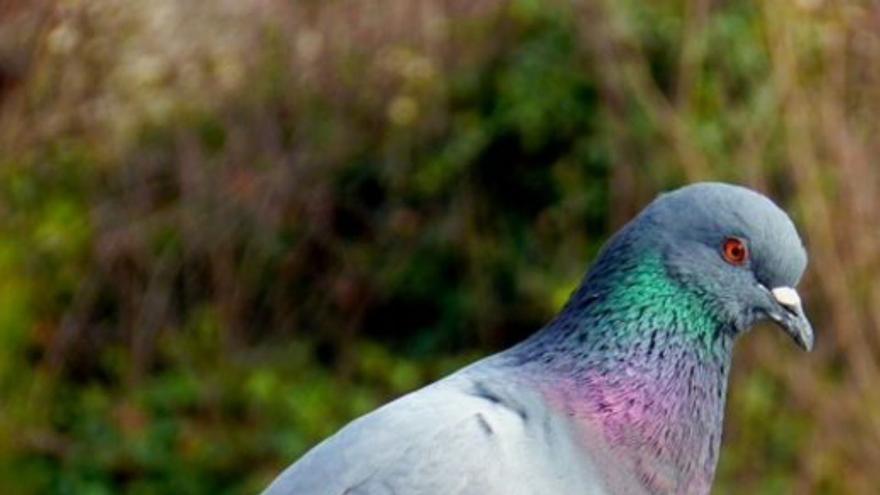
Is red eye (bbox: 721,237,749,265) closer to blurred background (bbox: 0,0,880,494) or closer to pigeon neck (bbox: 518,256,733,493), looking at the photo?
pigeon neck (bbox: 518,256,733,493)

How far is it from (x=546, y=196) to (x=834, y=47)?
75.1 inches

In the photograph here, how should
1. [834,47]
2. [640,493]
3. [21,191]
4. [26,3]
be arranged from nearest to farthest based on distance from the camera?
[640,493], [834,47], [26,3], [21,191]

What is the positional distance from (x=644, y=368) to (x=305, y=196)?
17.5ft

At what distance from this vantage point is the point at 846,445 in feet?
24.8

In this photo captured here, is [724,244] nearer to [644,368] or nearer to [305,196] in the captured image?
[644,368]

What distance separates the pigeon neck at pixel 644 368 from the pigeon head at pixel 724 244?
0.11ft

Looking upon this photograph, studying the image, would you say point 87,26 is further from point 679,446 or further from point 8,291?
point 679,446

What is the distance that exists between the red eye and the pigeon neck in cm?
9

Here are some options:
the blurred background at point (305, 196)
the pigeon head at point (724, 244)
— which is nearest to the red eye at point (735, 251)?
the pigeon head at point (724, 244)

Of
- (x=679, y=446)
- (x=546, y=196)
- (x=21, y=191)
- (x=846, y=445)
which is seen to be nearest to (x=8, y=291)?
(x=21, y=191)

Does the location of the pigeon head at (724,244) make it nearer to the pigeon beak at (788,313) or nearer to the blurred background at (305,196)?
the pigeon beak at (788,313)

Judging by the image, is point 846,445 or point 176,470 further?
point 176,470

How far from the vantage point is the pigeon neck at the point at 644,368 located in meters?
4.02

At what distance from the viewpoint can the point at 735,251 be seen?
4.14 metres
